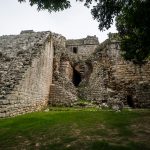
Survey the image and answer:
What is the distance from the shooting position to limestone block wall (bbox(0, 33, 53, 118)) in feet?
45.2

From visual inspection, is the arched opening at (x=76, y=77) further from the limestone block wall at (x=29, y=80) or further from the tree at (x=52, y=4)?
the tree at (x=52, y=4)

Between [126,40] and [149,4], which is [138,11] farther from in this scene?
[126,40]

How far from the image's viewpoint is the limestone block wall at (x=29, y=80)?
13773mm

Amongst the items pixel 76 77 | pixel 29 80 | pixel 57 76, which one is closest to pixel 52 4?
pixel 29 80

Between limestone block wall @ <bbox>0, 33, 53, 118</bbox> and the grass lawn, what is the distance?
178 cm

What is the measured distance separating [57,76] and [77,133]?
13.4 meters

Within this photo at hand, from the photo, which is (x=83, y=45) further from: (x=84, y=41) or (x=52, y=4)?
(x=52, y=4)

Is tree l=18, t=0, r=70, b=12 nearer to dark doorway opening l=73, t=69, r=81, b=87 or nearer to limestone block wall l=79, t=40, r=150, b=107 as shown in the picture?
limestone block wall l=79, t=40, r=150, b=107

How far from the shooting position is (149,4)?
31.4 ft

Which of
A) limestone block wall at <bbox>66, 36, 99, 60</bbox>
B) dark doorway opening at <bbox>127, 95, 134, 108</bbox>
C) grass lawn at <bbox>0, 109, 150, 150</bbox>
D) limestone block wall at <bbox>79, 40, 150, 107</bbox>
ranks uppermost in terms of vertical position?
limestone block wall at <bbox>66, 36, 99, 60</bbox>

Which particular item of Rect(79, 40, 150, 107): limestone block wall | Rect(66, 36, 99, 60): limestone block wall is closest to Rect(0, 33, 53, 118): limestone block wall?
Rect(79, 40, 150, 107): limestone block wall

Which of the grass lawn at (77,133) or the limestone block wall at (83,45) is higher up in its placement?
the limestone block wall at (83,45)

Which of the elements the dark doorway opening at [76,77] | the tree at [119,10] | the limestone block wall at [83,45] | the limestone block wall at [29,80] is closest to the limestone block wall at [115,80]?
the dark doorway opening at [76,77]

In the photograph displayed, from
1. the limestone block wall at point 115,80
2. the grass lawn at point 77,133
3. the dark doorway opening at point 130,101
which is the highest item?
the limestone block wall at point 115,80
